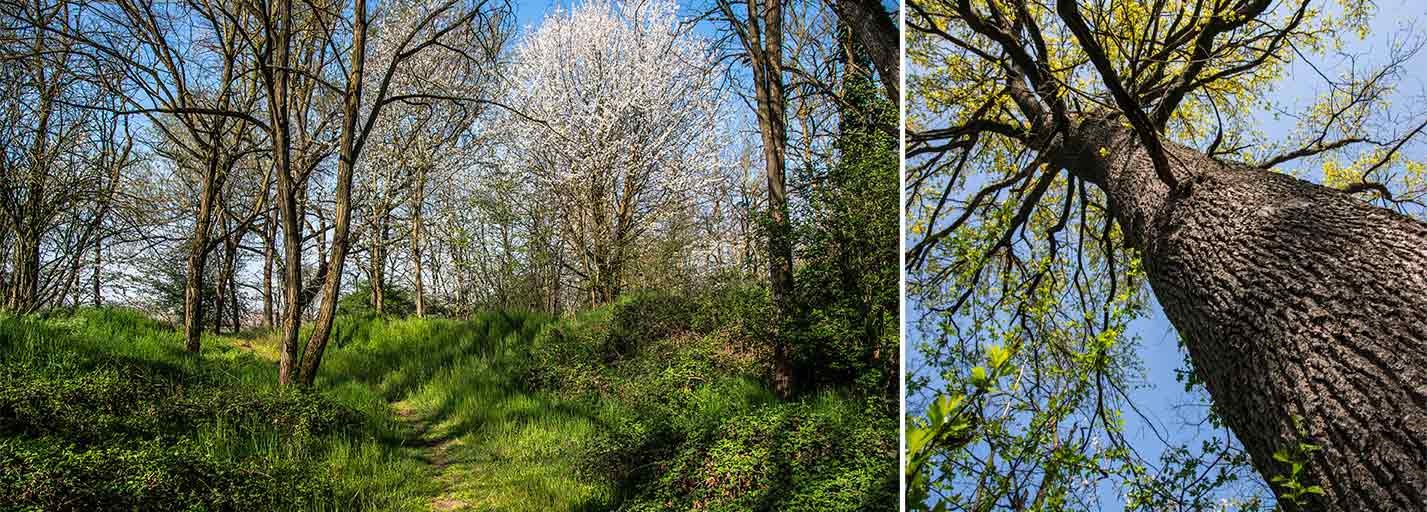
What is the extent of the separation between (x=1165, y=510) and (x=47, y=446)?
213cm

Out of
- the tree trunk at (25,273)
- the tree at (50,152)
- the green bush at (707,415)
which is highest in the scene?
the tree at (50,152)

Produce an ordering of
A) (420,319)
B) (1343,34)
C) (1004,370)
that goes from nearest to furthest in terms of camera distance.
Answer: (1004,370)
(1343,34)
(420,319)

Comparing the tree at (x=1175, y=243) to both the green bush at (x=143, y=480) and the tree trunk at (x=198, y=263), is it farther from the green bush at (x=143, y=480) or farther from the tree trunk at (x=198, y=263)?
the tree trunk at (x=198, y=263)

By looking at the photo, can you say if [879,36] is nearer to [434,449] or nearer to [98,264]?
[434,449]

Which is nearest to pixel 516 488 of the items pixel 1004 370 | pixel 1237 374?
pixel 1004 370

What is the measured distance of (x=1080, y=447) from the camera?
162 cm

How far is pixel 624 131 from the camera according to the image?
276 centimetres

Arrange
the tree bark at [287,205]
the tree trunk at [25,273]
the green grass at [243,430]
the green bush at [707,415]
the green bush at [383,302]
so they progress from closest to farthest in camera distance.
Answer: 1. the green grass at [243,430]
2. the green bush at [707,415]
3. the tree trunk at [25,273]
4. the tree bark at [287,205]
5. the green bush at [383,302]

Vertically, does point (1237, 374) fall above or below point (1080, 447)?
above

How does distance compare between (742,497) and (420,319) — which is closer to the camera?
(742,497)

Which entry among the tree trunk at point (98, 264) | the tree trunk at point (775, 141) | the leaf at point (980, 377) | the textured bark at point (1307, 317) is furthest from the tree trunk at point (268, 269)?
the textured bark at point (1307, 317)

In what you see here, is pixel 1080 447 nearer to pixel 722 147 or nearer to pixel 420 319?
pixel 722 147

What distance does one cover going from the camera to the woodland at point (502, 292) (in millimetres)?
1405

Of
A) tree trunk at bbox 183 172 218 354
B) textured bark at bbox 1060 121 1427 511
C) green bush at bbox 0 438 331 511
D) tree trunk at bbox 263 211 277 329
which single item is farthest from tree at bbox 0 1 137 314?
textured bark at bbox 1060 121 1427 511
